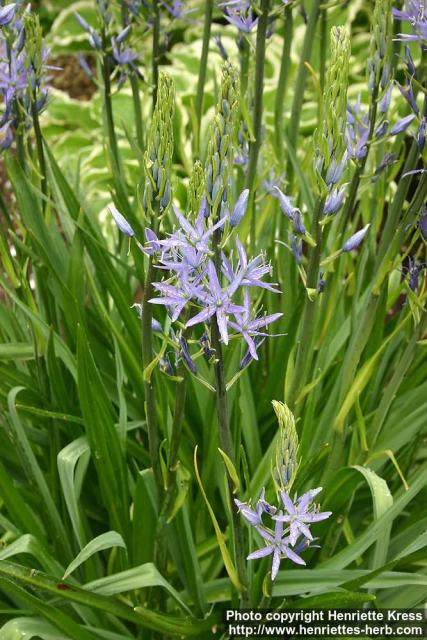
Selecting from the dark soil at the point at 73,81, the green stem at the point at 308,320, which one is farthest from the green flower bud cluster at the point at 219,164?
the dark soil at the point at 73,81

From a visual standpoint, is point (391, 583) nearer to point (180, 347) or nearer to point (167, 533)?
point (167, 533)

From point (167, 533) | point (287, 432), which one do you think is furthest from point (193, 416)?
point (287, 432)

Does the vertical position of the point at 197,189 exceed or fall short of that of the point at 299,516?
it exceeds it

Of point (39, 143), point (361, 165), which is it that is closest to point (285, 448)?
point (361, 165)

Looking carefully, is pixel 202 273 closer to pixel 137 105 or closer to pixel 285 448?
pixel 285 448

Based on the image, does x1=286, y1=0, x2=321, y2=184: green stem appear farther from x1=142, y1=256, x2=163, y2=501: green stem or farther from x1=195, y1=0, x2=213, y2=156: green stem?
x1=142, y1=256, x2=163, y2=501: green stem

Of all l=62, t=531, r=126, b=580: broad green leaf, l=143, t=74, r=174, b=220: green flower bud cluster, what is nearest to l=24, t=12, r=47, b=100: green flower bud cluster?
l=143, t=74, r=174, b=220: green flower bud cluster

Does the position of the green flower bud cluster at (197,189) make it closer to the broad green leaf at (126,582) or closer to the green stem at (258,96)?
the green stem at (258,96)

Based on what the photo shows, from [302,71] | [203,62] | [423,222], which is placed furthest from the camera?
[203,62]
